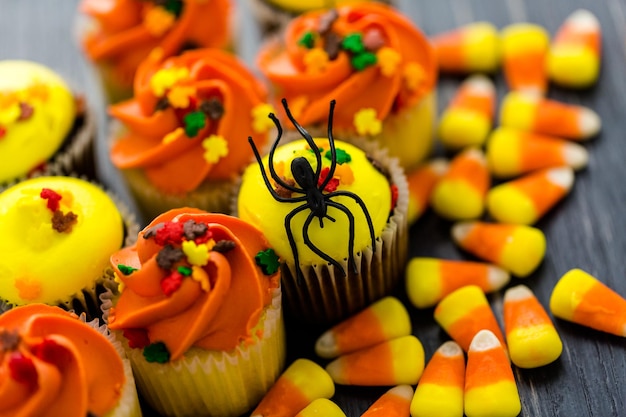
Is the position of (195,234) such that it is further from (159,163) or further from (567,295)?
(567,295)

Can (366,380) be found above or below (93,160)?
below

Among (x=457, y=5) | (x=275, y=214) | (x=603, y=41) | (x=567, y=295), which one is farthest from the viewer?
(x=457, y=5)

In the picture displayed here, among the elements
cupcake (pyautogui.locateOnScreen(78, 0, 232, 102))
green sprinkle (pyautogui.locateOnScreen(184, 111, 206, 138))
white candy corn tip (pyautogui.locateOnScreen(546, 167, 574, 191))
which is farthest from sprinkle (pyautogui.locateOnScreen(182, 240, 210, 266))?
white candy corn tip (pyautogui.locateOnScreen(546, 167, 574, 191))

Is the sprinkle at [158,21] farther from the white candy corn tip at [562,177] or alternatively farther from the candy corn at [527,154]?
the white candy corn tip at [562,177]

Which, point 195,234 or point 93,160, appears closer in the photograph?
point 195,234

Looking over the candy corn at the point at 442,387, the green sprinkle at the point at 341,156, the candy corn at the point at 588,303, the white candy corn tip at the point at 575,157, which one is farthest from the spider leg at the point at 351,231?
the white candy corn tip at the point at 575,157

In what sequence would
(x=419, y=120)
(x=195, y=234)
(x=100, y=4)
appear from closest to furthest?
(x=195, y=234)
(x=419, y=120)
(x=100, y=4)

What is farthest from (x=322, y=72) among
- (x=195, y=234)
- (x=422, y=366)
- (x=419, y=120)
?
(x=422, y=366)

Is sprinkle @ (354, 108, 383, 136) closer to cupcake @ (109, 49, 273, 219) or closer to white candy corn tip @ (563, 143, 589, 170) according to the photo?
cupcake @ (109, 49, 273, 219)
